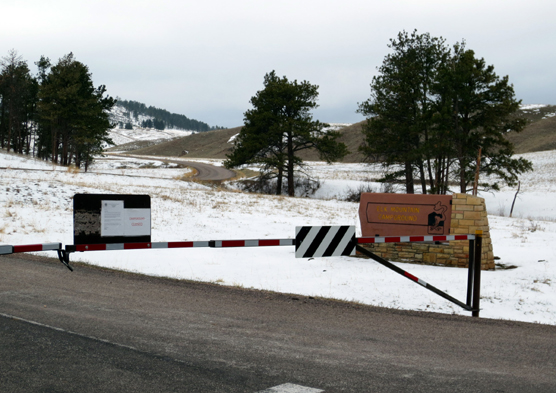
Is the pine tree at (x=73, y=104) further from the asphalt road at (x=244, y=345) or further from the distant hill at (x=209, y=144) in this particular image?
the distant hill at (x=209, y=144)

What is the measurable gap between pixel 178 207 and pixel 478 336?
18001 mm

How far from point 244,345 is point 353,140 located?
440 feet

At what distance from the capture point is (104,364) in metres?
4.22

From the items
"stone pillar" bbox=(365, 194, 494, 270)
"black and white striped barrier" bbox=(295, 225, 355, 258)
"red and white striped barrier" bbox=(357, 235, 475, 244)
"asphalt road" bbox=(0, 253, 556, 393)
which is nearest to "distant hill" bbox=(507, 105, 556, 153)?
"stone pillar" bbox=(365, 194, 494, 270)

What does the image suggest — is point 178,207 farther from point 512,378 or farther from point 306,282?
point 512,378

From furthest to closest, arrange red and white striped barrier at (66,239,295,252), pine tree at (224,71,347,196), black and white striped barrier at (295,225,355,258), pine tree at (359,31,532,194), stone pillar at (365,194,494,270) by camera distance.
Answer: pine tree at (224,71,347,196) < pine tree at (359,31,532,194) < stone pillar at (365,194,494,270) < black and white striped barrier at (295,225,355,258) < red and white striped barrier at (66,239,295,252)

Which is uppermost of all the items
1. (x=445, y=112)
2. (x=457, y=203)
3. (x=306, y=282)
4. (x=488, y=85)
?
(x=488, y=85)

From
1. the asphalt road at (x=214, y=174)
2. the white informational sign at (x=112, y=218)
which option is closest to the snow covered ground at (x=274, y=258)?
the white informational sign at (x=112, y=218)

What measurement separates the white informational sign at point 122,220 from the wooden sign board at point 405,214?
7361 mm

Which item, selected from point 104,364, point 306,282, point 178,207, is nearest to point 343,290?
point 306,282

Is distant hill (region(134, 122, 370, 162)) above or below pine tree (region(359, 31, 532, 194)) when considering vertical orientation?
above

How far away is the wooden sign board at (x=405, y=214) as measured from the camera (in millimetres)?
11938

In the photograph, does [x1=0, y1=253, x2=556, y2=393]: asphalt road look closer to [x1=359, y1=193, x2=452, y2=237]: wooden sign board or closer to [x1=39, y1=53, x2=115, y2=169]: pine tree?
[x1=359, y1=193, x2=452, y2=237]: wooden sign board

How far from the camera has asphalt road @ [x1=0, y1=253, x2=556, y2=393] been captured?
12.8ft
